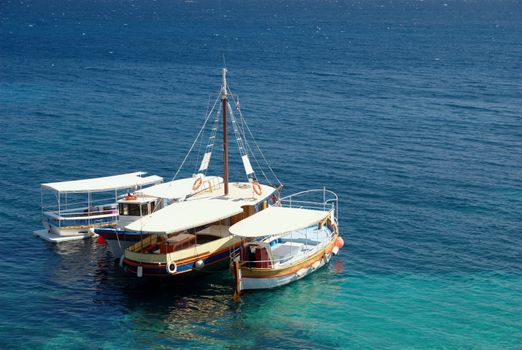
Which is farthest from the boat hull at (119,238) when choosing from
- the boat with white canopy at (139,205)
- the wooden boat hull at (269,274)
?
the wooden boat hull at (269,274)

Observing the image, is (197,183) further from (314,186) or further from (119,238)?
(314,186)

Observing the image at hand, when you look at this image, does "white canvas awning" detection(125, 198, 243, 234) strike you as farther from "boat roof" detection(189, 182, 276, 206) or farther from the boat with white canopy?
the boat with white canopy

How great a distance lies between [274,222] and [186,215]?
7.13 meters

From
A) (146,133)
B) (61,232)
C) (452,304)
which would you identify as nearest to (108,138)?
(146,133)

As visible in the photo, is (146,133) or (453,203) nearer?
(453,203)

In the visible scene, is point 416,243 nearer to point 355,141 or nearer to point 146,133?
point 355,141

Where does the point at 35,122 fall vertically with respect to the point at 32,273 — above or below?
above

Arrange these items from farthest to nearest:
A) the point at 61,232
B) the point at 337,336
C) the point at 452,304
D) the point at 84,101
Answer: the point at 84,101 < the point at 61,232 < the point at 452,304 < the point at 337,336

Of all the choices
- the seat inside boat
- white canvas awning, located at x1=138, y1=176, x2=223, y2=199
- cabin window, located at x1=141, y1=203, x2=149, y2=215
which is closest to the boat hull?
the seat inside boat

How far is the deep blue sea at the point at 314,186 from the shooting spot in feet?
190

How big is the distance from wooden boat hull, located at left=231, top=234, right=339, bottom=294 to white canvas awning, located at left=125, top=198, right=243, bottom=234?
464 centimetres

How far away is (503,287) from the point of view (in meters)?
65.9

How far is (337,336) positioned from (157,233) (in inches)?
661

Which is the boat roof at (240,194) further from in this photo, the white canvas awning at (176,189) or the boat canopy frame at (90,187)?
the boat canopy frame at (90,187)
